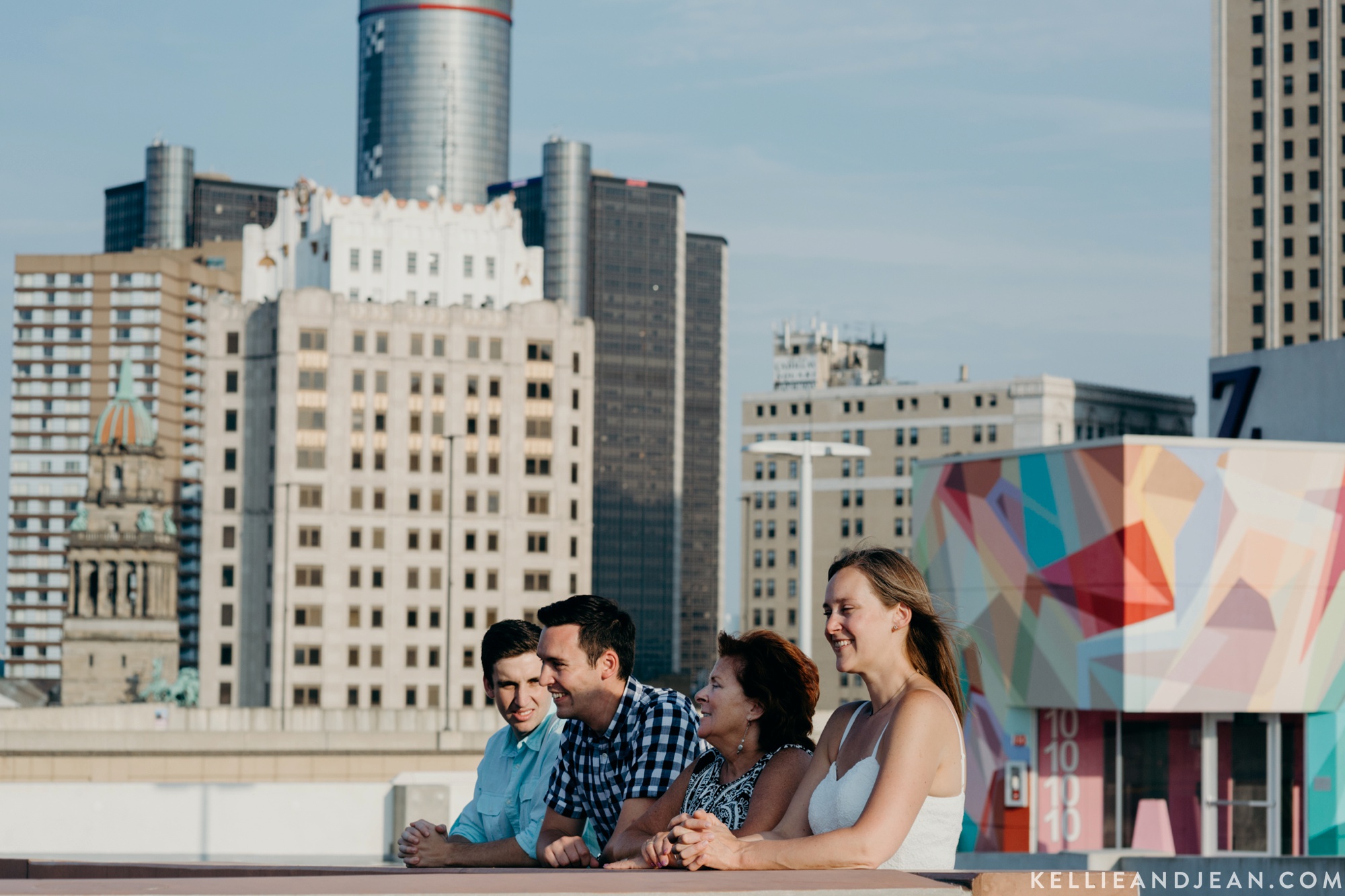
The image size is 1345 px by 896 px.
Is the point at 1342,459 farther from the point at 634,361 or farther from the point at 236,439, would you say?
the point at 634,361

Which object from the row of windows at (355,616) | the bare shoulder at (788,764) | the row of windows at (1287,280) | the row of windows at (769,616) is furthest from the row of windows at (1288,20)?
the bare shoulder at (788,764)

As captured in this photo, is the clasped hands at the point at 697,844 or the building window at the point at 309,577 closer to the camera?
the clasped hands at the point at 697,844

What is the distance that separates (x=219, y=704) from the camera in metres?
114

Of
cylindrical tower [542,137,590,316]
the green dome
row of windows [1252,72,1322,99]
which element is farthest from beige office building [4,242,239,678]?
row of windows [1252,72,1322,99]

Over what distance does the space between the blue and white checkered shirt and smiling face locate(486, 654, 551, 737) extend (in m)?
0.66

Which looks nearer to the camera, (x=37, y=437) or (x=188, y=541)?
(x=188, y=541)

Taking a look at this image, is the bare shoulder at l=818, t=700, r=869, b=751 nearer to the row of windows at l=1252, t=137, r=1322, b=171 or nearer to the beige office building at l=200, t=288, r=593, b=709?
the beige office building at l=200, t=288, r=593, b=709

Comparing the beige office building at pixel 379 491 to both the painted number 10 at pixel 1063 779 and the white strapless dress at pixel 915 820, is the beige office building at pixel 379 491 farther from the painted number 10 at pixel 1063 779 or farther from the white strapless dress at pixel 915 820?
the white strapless dress at pixel 915 820

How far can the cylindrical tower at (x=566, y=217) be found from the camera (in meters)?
193

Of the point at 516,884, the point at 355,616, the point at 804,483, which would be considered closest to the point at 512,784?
the point at 516,884

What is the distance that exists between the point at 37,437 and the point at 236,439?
83.1 meters

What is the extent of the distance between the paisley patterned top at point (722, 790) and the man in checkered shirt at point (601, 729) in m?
0.13

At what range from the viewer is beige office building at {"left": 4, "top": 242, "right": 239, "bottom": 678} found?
Answer: 184m

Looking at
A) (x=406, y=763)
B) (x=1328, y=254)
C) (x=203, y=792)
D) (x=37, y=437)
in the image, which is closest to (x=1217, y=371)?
(x=203, y=792)
